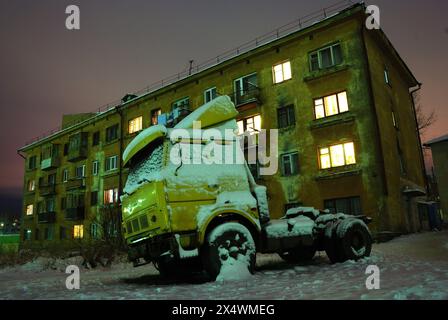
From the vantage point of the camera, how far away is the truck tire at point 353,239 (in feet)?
26.6

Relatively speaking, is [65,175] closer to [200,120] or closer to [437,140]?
[200,120]

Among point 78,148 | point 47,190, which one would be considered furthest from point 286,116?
point 47,190

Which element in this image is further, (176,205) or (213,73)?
(213,73)

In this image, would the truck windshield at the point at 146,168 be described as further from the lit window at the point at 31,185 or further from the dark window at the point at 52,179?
the lit window at the point at 31,185

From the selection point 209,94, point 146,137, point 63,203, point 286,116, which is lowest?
point 146,137

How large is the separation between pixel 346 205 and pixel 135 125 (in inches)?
715

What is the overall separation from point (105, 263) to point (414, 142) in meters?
20.9

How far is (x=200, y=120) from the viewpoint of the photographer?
7398 mm

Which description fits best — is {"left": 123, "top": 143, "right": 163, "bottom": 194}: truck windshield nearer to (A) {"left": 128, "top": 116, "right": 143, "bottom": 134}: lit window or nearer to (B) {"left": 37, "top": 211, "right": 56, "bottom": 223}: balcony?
(A) {"left": 128, "top": 116, "right": 143, "bottom": 134}: lit window

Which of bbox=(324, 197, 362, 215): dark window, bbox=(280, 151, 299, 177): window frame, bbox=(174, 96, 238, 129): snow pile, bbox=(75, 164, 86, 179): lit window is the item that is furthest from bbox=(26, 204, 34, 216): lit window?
bbox=(174, 96, 238, 129): snow pile

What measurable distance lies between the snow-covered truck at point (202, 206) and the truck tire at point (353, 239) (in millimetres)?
24
